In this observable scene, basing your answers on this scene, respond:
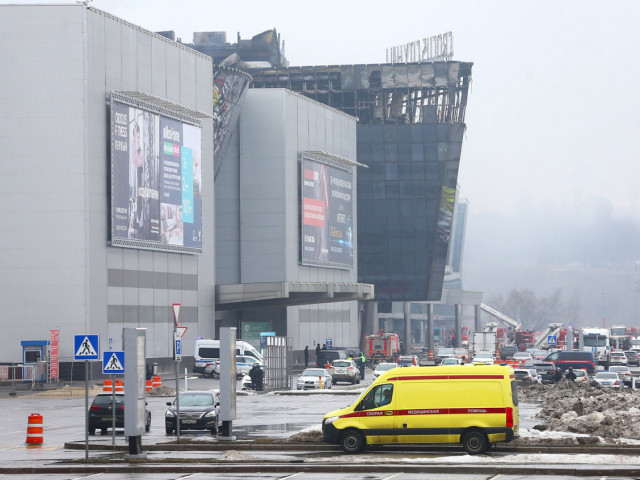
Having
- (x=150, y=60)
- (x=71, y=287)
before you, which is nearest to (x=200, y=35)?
(x=150, y=60)

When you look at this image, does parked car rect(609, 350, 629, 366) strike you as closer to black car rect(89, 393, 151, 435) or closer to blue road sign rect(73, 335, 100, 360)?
black car rect(89, 393, 151, 435)

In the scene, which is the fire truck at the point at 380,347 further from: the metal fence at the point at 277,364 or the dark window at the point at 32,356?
the metal fence at the point at 277,364

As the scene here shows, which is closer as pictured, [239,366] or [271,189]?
[239,366]

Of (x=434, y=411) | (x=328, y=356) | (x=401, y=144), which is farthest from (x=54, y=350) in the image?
(x=401, y=144)

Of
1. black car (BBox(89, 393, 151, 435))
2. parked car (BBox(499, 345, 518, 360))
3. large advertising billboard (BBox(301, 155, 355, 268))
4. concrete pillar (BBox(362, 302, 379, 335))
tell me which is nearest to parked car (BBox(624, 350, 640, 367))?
parked car (BBox(499, 345, 518, 360))

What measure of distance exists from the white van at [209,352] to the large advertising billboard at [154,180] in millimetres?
7263

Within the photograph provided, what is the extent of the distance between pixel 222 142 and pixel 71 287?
1056 inches

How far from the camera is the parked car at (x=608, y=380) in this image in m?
62.2

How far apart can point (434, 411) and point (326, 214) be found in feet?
254

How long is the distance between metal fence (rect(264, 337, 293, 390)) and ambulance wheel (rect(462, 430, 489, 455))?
1285 inches

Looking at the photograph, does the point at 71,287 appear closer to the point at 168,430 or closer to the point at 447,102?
the point at 168,430

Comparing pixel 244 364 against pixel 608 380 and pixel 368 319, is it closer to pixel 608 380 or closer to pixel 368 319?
pixel 608 380

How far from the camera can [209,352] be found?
8038cm

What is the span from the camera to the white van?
7850cm
